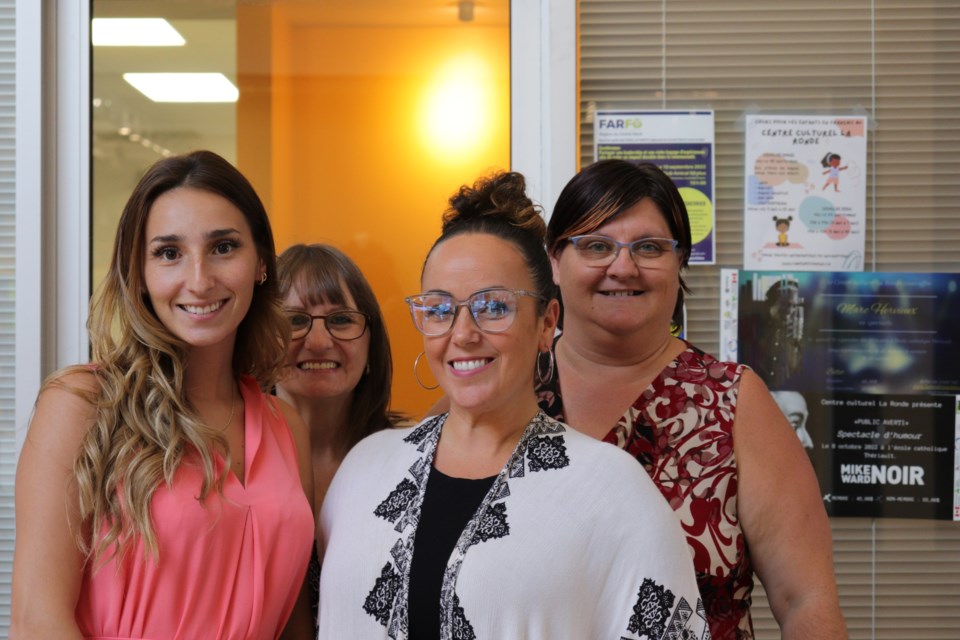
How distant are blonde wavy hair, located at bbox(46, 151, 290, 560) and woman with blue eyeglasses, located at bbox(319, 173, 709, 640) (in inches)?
13.9

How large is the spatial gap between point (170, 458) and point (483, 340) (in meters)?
0.66

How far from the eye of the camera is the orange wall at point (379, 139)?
10.6ft

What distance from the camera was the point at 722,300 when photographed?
311cm

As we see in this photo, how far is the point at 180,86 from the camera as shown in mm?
3230

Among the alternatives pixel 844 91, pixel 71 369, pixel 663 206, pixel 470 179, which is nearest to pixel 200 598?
pixel 71 369

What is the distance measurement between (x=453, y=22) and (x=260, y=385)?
1553 mm

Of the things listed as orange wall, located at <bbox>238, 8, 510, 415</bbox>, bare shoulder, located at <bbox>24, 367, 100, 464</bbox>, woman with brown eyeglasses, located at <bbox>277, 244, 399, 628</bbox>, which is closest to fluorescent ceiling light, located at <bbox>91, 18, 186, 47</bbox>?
orange wall, located at <bbox>238, 8, 510, 415</bbox>

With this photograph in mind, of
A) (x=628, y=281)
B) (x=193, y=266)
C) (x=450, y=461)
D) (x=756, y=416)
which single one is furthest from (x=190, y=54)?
(x=756, y=416)

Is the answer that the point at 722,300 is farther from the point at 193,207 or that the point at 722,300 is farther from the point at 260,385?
the point at 193,207

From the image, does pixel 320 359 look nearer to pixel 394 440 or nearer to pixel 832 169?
pixel 394 440

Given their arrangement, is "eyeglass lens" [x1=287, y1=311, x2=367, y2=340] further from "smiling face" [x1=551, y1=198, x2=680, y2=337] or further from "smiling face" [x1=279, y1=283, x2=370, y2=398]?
"smiling face" [x1=551, y1=198, x2=680, y2=337]

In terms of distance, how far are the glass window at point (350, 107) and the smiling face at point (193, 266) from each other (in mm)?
1185

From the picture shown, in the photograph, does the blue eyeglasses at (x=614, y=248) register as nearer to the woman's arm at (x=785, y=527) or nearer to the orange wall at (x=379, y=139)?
the woman's arm at (x=785, y=527)

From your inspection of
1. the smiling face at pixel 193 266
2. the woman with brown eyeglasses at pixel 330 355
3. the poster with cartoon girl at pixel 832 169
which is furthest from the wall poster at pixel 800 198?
the smiling face at pixel 193 266
